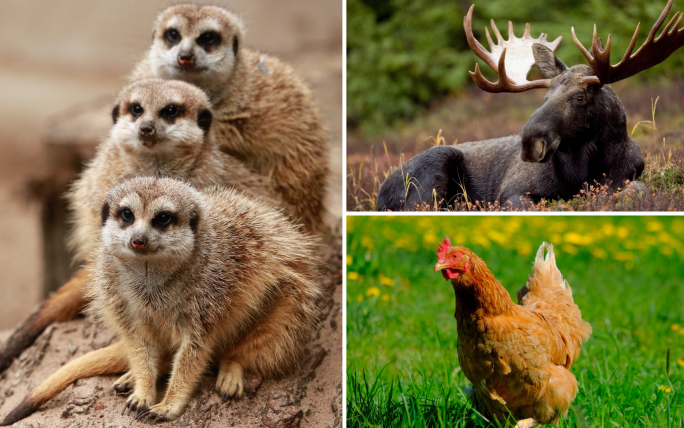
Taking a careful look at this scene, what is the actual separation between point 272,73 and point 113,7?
10011 millimetres

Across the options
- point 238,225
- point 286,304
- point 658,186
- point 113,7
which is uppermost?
point 113,7

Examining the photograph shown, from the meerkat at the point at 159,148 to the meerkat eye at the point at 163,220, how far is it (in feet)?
2.29

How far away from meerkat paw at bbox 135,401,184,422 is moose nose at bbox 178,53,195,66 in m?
2.22

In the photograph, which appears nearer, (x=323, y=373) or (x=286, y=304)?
(x=286, y=304)

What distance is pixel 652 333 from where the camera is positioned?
14.6 ft

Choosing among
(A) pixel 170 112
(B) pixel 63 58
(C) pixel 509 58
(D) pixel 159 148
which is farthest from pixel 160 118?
(B) pixel 63 58

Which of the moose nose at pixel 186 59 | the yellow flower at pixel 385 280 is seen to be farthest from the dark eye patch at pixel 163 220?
the yellow flower at pixel 385 280

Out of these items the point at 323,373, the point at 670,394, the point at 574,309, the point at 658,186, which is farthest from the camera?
the point at 323,373

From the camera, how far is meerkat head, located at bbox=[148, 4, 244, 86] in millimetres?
4238

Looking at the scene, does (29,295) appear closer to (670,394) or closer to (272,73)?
(272,73)

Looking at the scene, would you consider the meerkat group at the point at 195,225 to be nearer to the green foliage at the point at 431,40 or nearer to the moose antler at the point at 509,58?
the green foliage at the point at 431,40

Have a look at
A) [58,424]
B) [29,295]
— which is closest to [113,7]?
[29,295]

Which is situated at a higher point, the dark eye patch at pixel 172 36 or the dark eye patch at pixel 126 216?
the dark eye patch at pixel 172 36

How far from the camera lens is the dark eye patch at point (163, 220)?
2.88 meters
